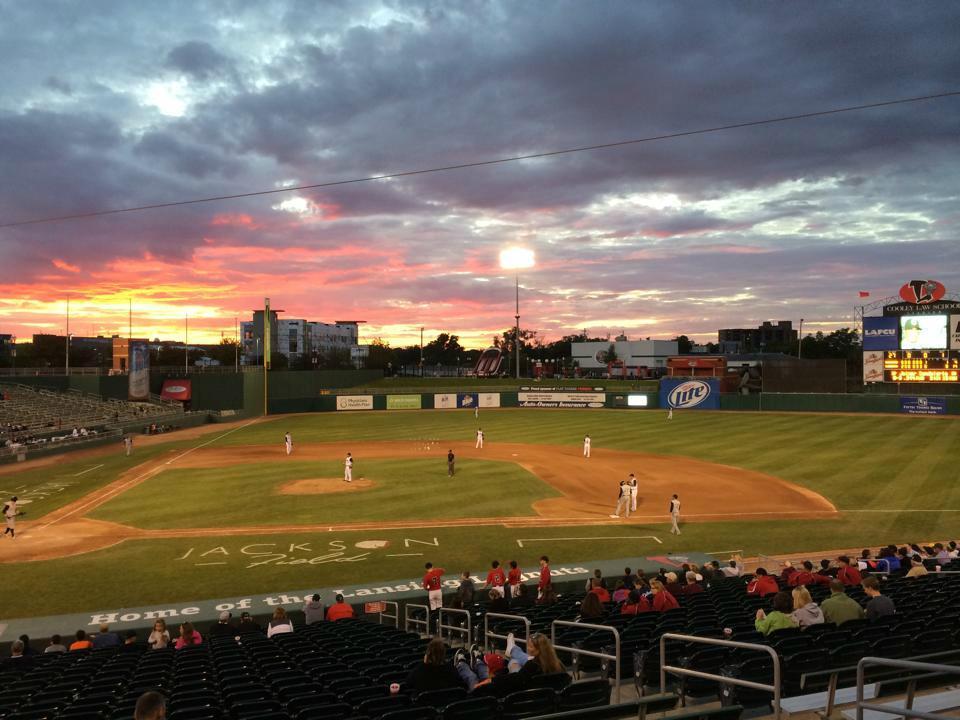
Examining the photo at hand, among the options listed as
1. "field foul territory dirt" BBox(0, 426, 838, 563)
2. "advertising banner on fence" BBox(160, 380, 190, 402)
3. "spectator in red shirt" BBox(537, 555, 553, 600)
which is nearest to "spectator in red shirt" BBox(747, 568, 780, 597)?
"spectator in red shirt" BBox(537, 555, 553, 600)

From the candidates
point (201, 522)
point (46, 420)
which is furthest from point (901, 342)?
point (46, 420)

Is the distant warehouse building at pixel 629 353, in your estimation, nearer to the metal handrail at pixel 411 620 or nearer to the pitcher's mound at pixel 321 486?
the pitcher's mound at pixel 321 486

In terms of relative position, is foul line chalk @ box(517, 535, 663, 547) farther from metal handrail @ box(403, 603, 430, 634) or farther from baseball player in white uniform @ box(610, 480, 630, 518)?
metal handrail @ box(403, 603, 430, 634)

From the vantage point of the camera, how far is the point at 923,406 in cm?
6253

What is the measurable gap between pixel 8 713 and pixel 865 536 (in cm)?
2535

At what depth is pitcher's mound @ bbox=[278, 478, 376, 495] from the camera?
3256 centimetres

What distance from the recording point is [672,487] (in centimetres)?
3362

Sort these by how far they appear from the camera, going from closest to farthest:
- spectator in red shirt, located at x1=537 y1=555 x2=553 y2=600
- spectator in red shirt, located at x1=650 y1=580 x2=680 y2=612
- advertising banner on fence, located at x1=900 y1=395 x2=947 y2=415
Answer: spectator in red shirt, located at x1=650 y1=580 x2=680 y2=612, spectator in red shirt, located at x1=537 y1=555 x2=553 y2=600, advertising banner on fence, located at x1=900 y1=395 x2=947 y2=415

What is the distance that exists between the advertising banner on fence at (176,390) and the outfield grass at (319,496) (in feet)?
126

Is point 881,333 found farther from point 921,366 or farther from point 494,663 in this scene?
point 494,663

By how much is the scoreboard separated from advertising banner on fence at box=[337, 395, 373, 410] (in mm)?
50512

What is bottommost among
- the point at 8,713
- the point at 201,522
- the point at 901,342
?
the point at 201,522

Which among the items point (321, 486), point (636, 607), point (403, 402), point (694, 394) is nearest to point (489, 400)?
point (403, 402)

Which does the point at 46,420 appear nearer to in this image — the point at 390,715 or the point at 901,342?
the point at 390,715
